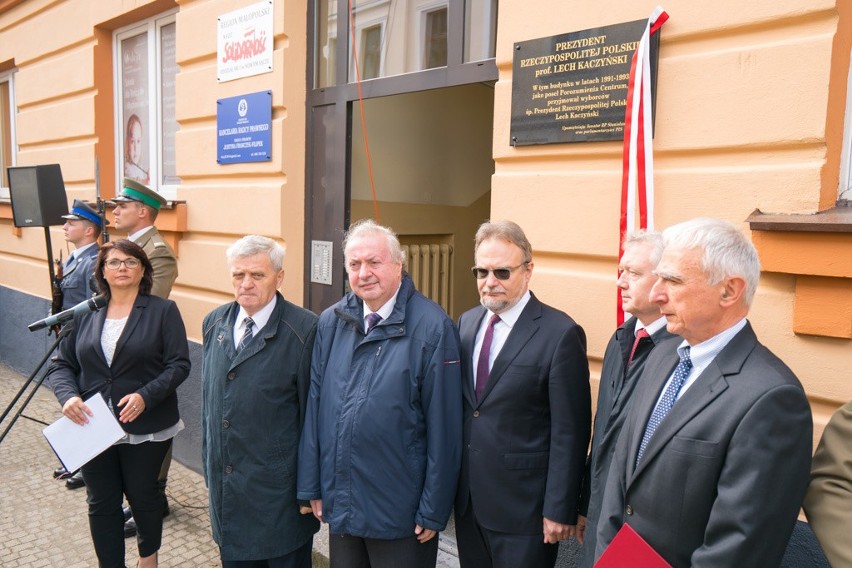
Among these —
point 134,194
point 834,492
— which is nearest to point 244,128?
point 134,194

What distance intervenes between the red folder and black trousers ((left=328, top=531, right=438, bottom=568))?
2.88 feet

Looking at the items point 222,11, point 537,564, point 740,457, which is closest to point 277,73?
point 222,11

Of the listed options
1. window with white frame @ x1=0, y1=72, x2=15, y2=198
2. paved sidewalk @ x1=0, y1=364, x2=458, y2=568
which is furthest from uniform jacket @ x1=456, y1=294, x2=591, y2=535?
window with white frame @ x1=0, y1=72, x2=15, y2=198

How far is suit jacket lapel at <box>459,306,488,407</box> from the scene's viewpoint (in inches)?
87.7

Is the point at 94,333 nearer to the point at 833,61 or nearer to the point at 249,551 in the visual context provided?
the point at 249,551

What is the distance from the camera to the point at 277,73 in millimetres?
4055

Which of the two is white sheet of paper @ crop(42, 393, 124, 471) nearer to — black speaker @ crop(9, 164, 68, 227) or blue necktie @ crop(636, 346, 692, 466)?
blue necktie @ crop(636, 346, 692, 466)

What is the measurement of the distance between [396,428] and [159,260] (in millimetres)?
2495

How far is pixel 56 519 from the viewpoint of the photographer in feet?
12.8

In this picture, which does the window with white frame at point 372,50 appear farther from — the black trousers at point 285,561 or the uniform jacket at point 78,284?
the black trousers at point 285,561

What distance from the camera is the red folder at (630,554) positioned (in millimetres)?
1440

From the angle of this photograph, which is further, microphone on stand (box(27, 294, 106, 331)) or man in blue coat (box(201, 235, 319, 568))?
microphone on stand (box(27, 294, 106, 331))

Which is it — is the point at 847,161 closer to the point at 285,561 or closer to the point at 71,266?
the point at 285,561

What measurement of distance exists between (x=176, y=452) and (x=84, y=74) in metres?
3.73
